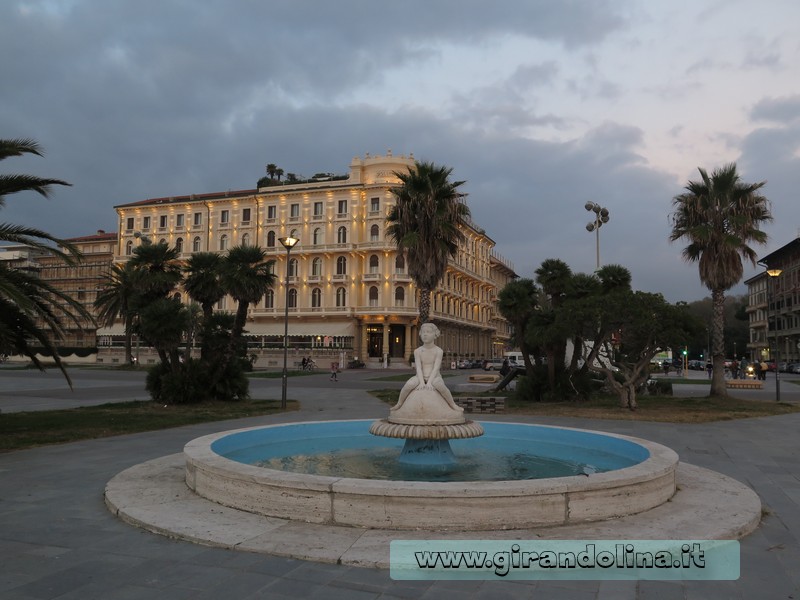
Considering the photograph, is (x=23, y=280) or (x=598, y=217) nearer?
(x=23, y=280)

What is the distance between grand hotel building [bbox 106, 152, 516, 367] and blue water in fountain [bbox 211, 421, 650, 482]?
4805cm

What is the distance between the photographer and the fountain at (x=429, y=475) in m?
5.68

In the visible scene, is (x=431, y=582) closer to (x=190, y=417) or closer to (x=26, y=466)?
(x=26, y=466)

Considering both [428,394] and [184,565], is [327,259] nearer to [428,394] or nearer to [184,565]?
[428,394]

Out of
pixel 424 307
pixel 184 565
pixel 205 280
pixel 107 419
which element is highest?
pixel 205 280

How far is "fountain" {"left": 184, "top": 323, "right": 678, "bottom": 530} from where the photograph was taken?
568cm

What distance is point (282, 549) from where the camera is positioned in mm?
5152

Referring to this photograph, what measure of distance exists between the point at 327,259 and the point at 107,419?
50015 millimetres

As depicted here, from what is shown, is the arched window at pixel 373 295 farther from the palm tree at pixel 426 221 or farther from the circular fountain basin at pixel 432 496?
the circular fountain basin at pixel 432 496

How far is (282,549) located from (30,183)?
10773mm

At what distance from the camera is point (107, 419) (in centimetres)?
1617

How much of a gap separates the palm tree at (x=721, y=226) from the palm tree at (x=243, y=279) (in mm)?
17535

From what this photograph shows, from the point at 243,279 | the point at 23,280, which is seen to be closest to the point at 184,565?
the point at 23,280

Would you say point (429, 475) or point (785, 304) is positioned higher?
point (785, 304)
